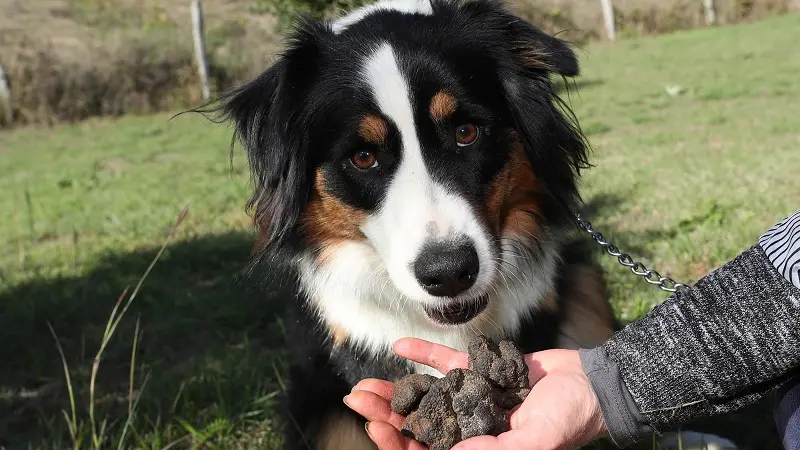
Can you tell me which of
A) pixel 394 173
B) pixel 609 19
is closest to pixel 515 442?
pixel 394 173

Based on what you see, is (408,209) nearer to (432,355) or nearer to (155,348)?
(432,355)

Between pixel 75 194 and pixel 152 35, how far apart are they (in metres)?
9.25

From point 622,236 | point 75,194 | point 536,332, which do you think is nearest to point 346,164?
point 536,332

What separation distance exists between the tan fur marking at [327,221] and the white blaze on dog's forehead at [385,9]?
0.60m

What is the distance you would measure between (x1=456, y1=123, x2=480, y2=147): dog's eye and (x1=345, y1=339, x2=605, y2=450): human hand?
672 millimetres

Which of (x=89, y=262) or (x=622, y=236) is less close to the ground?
(x=622, y=236)

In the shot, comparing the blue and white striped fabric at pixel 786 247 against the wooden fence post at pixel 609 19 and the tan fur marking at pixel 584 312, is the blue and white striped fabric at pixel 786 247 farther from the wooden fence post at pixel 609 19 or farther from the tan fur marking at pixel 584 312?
the wooden fence post at pixel 609 19

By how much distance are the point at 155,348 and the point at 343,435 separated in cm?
190

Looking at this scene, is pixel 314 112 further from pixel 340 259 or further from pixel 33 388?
pixel 33 388

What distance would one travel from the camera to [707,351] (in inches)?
71.0

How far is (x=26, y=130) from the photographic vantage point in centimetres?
1441

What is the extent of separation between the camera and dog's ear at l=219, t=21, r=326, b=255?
8.23 ft

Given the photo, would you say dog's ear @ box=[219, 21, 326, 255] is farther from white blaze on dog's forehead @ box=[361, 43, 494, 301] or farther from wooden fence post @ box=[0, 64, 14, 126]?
wooden fence post @ box=[0, 64, 14, 126]

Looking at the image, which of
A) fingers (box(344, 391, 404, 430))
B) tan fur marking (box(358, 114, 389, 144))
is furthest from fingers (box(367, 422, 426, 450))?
tan fur marking (box(358, 114, 389, 144))
